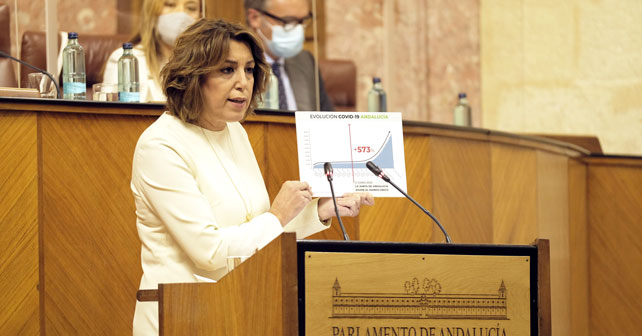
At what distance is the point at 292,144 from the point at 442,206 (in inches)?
31.1

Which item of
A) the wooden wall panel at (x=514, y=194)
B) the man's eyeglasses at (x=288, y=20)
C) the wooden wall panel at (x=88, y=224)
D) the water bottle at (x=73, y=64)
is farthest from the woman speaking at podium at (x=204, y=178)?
the man's eyeglasses at (x=288, y=20)

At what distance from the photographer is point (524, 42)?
22.3 feet

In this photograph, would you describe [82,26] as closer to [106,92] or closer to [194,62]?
[106,92]

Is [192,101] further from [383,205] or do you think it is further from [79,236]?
[383,205]

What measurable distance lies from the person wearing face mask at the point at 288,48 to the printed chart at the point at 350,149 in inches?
89.6

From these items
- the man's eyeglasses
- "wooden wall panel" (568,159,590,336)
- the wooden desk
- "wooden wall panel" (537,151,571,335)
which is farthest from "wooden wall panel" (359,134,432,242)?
the man's eyeglasses

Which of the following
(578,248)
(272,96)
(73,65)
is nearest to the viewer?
(73,65)

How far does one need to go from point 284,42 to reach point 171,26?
0.87 meters

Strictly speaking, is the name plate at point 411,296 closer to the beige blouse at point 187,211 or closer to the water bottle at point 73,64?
the beige blouse at point 187,211

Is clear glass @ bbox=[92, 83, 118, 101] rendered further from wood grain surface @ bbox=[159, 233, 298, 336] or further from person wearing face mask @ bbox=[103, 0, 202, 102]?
wood grain surface @ bbox=[159, 233, 298, 336]

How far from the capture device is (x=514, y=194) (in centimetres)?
429

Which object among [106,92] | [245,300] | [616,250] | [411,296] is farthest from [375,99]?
[245,300]

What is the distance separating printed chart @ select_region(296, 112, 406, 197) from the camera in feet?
8.39

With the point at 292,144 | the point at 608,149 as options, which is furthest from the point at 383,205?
the point at 608,149
